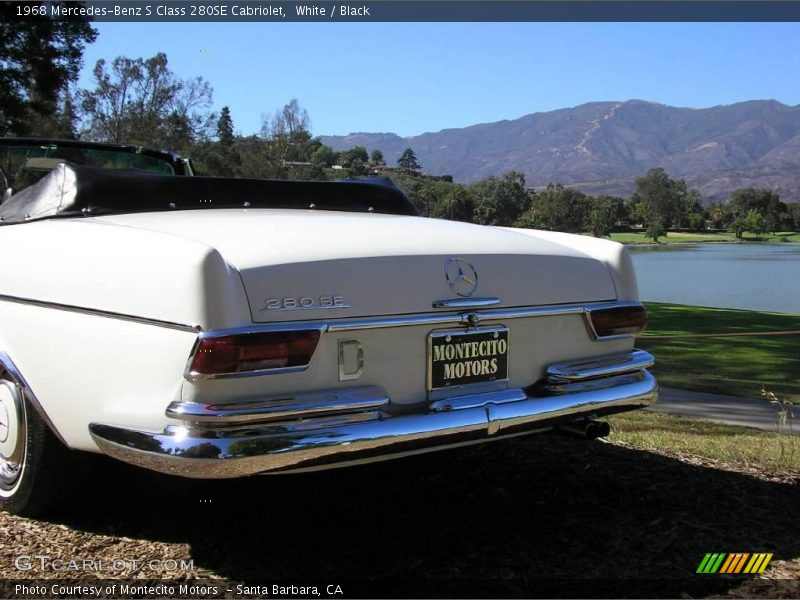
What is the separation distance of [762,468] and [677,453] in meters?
0.42

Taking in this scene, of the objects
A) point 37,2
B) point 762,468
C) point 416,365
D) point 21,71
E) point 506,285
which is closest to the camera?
point 416,365

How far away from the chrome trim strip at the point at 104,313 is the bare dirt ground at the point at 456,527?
75 cm

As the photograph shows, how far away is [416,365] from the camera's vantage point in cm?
266

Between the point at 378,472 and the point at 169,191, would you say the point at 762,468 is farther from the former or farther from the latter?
the point at 169,191

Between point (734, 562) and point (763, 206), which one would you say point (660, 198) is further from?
point (734, 562)

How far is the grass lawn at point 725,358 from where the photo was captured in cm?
766

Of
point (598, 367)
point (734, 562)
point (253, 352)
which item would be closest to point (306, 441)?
point (253, 352)

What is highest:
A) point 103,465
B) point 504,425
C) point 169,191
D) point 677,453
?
point 169,191

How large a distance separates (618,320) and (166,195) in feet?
A: 6.59

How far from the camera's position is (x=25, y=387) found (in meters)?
2.87

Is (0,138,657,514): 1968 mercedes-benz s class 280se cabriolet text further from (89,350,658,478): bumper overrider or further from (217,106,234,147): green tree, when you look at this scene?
(217,106,234,147): green tree

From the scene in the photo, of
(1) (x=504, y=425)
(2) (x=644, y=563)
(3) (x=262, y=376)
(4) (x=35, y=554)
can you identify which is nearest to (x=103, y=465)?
(4) (x=35, y=554)

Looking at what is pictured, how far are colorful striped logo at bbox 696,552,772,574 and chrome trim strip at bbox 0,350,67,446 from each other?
235 centimetres

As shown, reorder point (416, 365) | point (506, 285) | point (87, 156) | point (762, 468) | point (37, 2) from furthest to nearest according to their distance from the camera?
point (37, 2), point (87, 156), point (762, 468), point (506, 285), point (416, 365)
